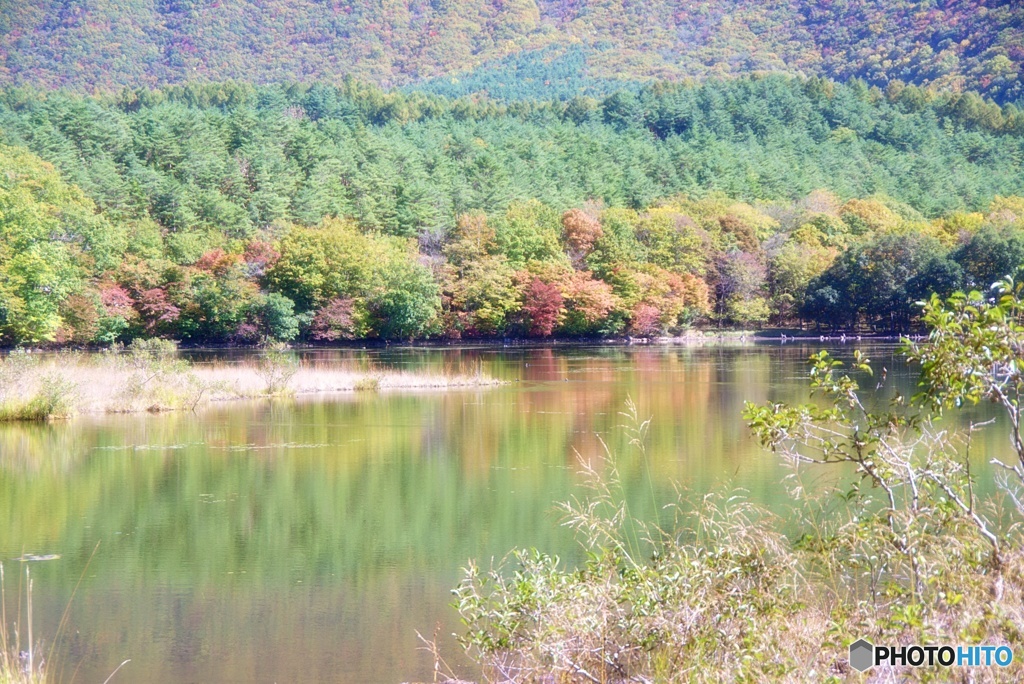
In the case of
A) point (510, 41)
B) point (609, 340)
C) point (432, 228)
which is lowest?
point (609, 340)

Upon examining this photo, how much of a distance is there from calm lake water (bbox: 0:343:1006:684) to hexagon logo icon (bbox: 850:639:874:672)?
3154 millimetres

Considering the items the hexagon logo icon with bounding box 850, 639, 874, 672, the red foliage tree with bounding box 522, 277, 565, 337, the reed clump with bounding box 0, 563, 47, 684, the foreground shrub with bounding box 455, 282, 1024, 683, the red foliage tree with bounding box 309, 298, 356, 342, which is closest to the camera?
the hexagon logo icon with bounding box 850, 639, 874, 672

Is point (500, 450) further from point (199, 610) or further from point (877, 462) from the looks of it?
point (877, 462)

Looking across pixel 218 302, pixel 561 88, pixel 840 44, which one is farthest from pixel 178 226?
pixel 840 44

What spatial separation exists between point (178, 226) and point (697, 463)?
Result: 53179 millimetres

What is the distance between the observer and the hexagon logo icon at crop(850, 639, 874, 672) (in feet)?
20.0

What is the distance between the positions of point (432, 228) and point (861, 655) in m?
67.0

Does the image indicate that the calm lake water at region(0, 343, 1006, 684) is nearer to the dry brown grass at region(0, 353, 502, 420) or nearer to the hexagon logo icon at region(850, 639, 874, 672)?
the dry brown grass at region(0, 353, 502, 420)

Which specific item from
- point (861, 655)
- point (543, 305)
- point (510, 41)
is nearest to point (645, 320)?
point (543, 305)

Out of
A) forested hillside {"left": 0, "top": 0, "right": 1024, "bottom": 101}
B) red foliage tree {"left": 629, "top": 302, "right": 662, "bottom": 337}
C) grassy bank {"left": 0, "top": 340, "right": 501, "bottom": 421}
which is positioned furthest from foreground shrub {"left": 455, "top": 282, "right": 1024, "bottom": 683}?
forested hillside {"left": 0, "top": 0, "right": 1024, "bottom": 101}

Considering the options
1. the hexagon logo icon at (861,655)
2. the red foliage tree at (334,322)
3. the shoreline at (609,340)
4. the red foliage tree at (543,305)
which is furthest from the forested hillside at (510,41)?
the hexagon logo icon at (861,655)

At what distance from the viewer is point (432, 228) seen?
2847 inches

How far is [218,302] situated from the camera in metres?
55.7

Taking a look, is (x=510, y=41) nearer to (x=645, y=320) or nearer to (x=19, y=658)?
(x=645, y=320)
